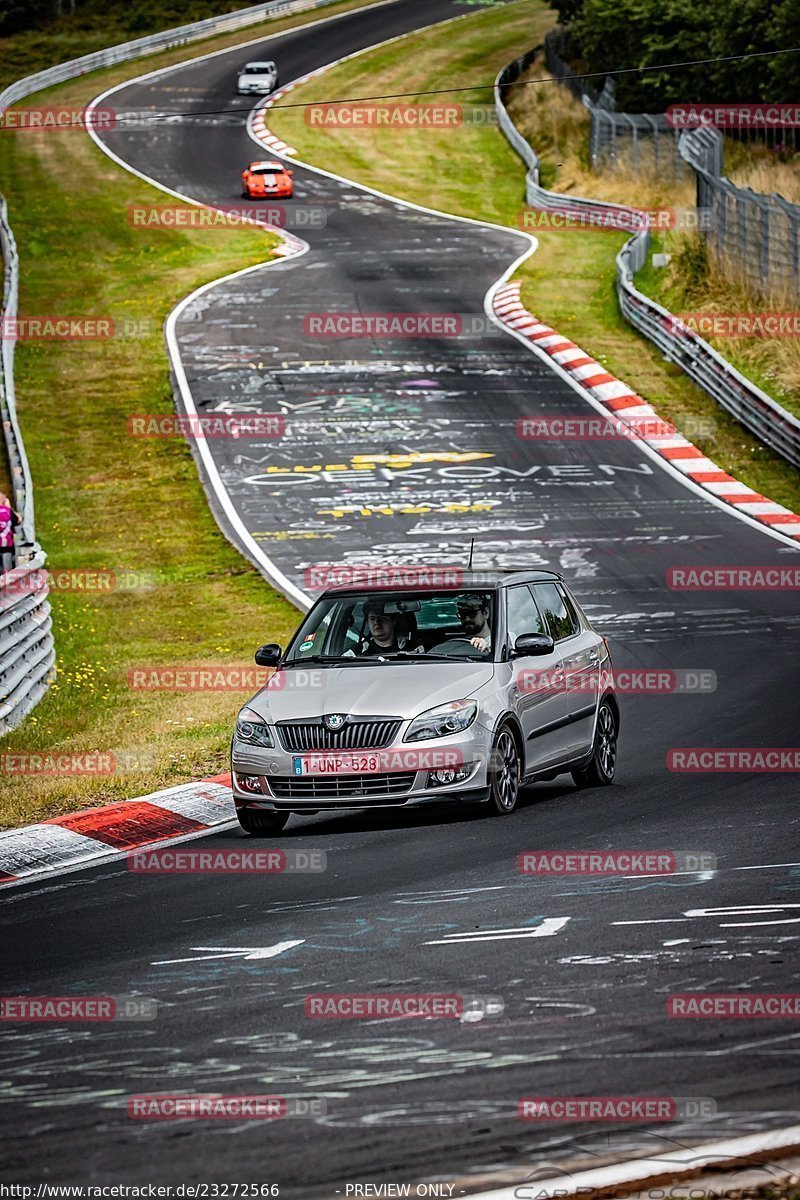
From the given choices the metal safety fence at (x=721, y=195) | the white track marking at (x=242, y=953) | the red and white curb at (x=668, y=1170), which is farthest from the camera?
the metal safety fence at (x=721, y=195)

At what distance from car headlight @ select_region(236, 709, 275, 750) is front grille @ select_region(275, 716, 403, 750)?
103mm

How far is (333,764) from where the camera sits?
11.4 metres

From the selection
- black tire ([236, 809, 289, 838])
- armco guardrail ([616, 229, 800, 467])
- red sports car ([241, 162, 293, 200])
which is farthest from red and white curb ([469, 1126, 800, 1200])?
red sports car ([241, 162, 293, 200])

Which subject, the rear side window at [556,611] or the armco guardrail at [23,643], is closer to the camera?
the rear side window at [556,611]

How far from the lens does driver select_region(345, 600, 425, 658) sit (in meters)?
12.4

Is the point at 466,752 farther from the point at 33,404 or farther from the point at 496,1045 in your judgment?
the point at 33,404

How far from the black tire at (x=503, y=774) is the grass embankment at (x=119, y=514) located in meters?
2.86

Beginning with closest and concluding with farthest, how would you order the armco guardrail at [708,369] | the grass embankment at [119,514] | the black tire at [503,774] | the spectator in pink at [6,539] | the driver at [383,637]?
the black tire at [503,774] → the driver at [383,637] → the grass embankment at [119,514] → the spectator in pink at [6,539] → the armco guardrail at [708,369]

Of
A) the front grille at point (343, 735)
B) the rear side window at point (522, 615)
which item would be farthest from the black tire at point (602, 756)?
the front grille at point (343, 735)

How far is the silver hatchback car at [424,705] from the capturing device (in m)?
11.4

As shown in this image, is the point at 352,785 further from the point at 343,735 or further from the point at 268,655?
the point at 268,655

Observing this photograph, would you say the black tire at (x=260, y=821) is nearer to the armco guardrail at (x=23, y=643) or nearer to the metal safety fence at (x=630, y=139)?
the armco guardrail at (x=23, y=643)

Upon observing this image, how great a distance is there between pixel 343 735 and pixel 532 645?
5.04 ft

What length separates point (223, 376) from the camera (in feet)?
118
